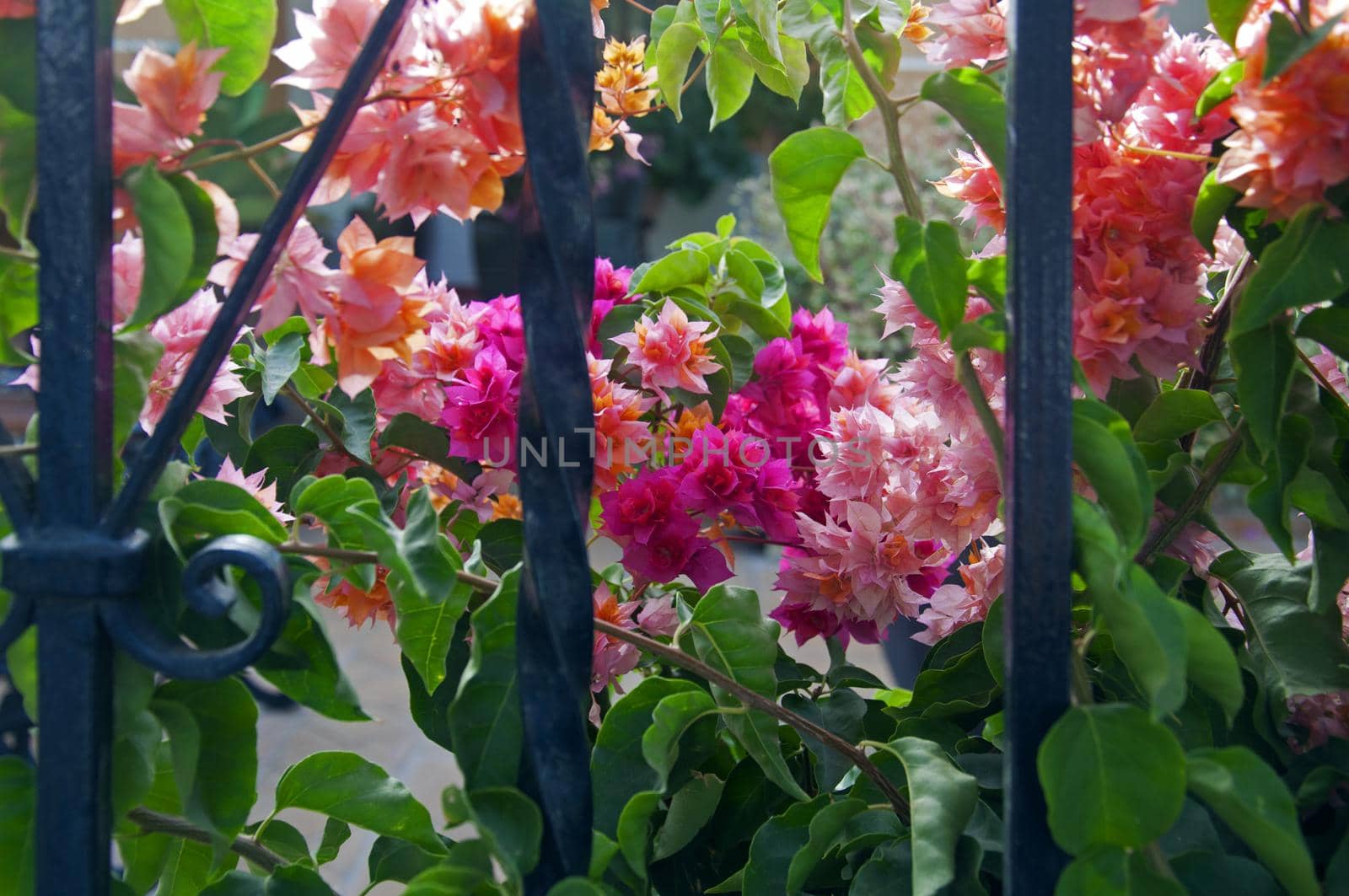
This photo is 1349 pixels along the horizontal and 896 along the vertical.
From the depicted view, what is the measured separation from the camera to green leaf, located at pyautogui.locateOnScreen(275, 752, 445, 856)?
0.45 m

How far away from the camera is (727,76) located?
62cm

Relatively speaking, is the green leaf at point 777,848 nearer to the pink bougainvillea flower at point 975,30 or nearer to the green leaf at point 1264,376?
the green leaf at point 1264,376

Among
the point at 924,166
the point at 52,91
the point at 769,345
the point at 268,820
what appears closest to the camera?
the point at 52,91

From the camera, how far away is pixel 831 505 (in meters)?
0.66

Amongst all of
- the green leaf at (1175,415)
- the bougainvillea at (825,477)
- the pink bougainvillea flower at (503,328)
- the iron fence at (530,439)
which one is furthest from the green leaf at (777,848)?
the pink bougainvillea flower at (503,328)

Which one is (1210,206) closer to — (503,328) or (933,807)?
(933,807)

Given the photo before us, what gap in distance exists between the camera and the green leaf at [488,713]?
37 centimetres

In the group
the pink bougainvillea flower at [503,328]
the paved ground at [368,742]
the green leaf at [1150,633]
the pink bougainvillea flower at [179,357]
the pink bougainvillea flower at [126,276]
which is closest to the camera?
the green leaf at [1150,633]

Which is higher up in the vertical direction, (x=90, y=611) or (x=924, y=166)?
(x=924, y=166)

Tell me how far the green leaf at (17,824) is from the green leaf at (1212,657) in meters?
0.39

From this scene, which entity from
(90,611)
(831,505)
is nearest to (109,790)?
(90,611)

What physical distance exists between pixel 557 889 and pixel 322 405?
348 millimetres

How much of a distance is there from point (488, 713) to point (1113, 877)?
0.66 ft

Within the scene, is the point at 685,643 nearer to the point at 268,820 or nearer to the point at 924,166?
the point at 268,820
